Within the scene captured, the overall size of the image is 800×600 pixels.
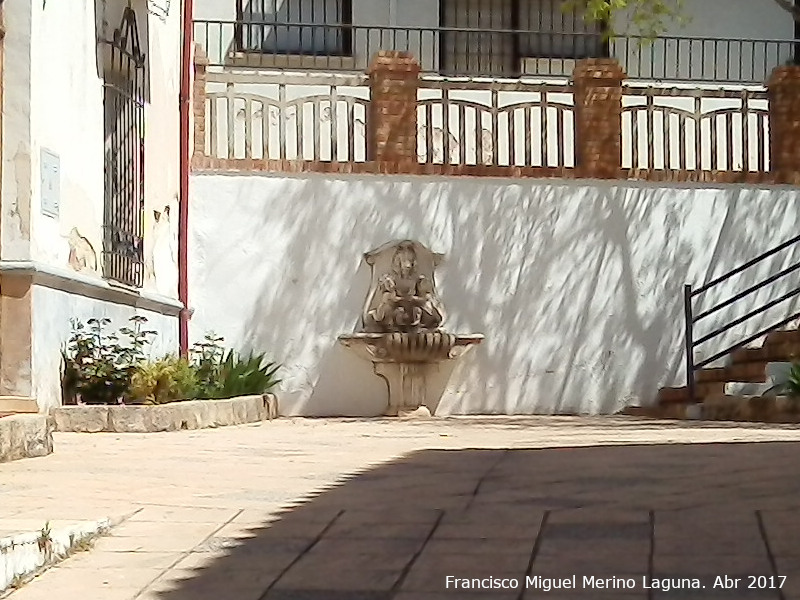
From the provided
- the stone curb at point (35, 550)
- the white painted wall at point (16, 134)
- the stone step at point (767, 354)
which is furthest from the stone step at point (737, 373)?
the stone curb at point (35, 550)

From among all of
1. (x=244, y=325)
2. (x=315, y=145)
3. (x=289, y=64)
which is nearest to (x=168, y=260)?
(x=244, y=325)

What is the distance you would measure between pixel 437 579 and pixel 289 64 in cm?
1394

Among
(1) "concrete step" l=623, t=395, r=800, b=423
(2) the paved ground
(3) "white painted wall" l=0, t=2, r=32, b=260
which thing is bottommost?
(1) "concrete step" l=623, t=395, r=800, b=423

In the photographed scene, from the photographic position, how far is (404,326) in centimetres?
1352

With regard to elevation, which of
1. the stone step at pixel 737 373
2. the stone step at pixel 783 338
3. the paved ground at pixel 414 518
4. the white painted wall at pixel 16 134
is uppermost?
the white painted wall at pixel 16 134

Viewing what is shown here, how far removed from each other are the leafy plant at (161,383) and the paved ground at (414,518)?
193 cm

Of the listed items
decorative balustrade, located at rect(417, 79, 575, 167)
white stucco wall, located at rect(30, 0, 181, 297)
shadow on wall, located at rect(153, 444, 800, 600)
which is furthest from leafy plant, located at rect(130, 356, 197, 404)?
decorative balustrade, located at rect(417, 79, 575, 167)

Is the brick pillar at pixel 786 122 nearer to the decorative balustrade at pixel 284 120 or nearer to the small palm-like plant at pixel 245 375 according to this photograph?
the decorative balustrade at pixel 284 120

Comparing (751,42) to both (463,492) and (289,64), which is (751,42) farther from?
(463,492)

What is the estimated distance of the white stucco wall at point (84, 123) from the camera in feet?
30.0

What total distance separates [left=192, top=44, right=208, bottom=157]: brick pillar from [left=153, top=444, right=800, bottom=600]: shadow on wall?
7522 mm

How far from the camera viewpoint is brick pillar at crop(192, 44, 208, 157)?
1357cm

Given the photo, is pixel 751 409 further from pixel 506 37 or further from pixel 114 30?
pixel 506 37

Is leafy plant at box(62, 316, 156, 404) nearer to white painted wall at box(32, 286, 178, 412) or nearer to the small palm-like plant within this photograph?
white painted wall at box(32, 286, 178, 412)
